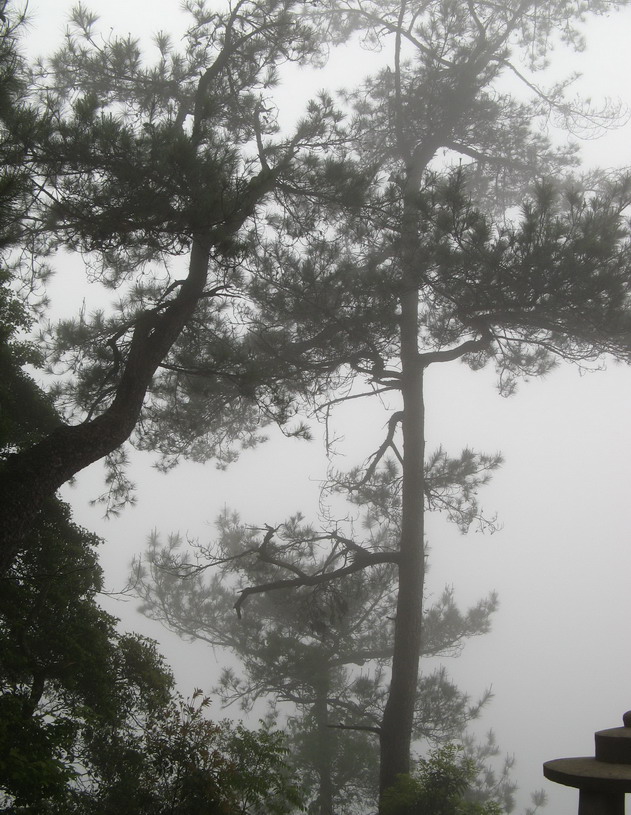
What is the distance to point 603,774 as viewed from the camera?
6.42 ft

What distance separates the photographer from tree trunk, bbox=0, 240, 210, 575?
2.97m

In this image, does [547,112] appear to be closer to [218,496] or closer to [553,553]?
[553,553]

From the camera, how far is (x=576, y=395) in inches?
568

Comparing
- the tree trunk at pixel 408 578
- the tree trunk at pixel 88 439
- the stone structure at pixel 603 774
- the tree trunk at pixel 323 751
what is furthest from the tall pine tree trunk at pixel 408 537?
the stone structure at pixel 603 774

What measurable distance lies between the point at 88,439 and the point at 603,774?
8.24ft

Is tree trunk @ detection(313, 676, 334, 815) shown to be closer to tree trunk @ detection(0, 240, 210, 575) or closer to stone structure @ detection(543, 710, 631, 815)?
tree trunk @ detection(0, 240, 210, 575)

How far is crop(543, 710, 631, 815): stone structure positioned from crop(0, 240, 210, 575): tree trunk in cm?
221

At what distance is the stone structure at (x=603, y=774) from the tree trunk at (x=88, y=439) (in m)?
2.21

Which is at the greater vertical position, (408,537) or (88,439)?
(408,537)

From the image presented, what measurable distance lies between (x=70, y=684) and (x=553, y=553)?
9.57 meters

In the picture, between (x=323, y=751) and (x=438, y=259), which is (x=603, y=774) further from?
(x=323, y=751)

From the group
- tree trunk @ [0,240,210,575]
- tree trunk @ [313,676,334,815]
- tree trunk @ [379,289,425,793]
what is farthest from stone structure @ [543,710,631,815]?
tree trunk @ [313,676,334,815]

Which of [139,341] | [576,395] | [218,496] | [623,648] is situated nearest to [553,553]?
[623,648]

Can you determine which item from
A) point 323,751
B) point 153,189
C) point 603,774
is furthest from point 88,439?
point 323,751
